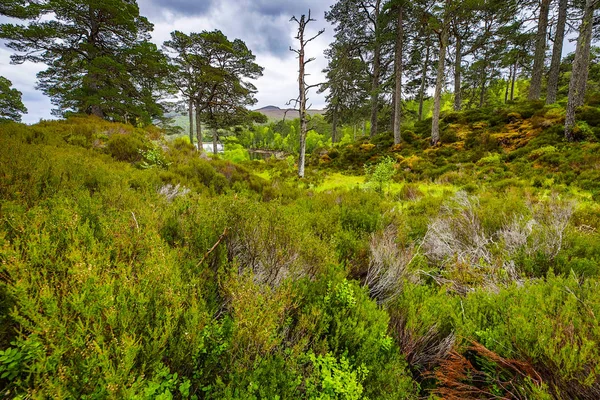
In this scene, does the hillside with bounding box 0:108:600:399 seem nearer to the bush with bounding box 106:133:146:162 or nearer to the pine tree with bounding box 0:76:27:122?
the bush with bounding box 106:133:146:162

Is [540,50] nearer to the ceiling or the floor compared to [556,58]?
nearer to the ceiling

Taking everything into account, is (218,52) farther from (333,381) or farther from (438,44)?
(333,381)

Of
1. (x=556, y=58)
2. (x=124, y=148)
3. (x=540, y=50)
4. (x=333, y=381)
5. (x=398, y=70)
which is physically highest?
(x=540, y=50)

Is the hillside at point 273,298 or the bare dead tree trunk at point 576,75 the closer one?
the hillside at point 273,298

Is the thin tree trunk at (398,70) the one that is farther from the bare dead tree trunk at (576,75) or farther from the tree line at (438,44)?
the bare dead tree trunk at (576,75)

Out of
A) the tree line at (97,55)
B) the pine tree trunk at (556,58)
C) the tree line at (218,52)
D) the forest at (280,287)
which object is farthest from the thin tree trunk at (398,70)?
the tree line at (97,55)

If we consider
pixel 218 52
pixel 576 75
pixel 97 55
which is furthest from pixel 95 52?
pixel 576 75

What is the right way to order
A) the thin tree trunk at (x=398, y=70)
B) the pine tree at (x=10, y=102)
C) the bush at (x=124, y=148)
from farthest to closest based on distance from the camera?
the pine tree at (x=10, y=102) → the thin tree trunk at (x=398, y=70) → the bush at (x=124, y=148)

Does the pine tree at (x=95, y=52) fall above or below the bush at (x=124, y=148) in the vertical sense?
above

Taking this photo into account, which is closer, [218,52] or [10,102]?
[218,52]

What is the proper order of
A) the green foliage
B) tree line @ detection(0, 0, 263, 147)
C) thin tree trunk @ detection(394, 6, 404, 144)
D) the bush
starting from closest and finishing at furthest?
the green foliage
the bush
tree line @ detection(0, 0, 263, 147)
thin tree trunk @ detection(394, 6, 404, 144)

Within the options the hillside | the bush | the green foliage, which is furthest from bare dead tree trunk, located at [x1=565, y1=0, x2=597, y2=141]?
the bush

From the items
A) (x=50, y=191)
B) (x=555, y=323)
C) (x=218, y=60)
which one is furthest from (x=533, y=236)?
(x=218, y=60)

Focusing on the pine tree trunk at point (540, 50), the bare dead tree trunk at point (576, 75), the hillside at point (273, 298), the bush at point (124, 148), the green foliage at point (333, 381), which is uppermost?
the pine tree trunk at point (540, 50)
